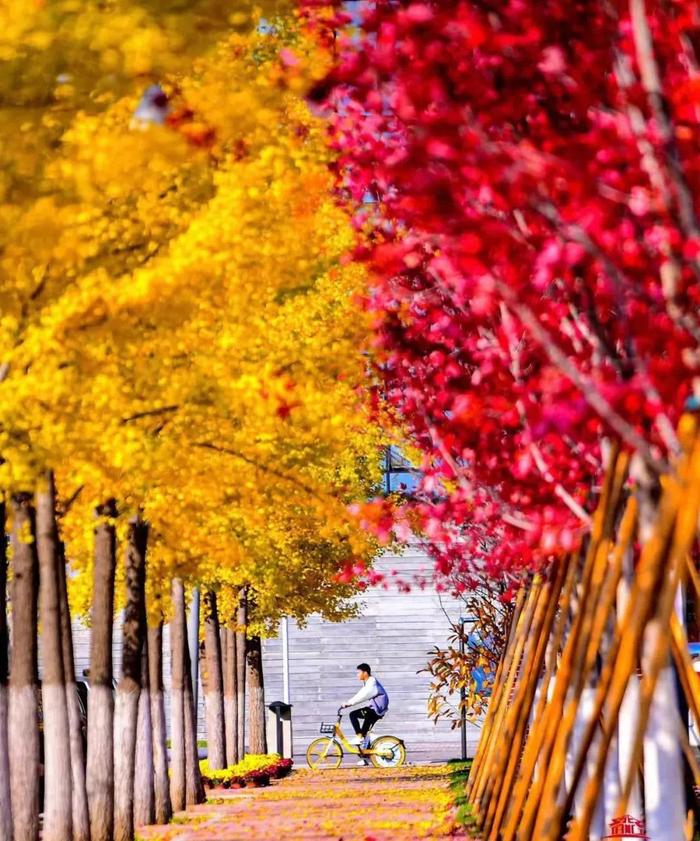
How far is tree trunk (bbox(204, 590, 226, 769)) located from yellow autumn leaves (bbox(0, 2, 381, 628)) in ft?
48.5

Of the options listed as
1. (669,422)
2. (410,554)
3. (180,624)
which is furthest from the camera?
(410,554)

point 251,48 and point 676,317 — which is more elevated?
point 251,48

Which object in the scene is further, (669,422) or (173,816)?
(173,816)

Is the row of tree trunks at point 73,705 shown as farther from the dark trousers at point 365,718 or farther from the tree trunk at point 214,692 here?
the dark trousers at point 365,718

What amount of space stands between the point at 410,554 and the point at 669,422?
128 feet

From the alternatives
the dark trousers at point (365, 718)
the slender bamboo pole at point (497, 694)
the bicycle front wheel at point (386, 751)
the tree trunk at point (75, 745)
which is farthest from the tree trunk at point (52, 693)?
the bicycle front wheel at point (386, 751)

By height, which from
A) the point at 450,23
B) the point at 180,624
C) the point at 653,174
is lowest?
the point at 180,624

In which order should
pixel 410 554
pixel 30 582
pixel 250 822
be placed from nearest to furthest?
1. pixel 30 582
2. pixel 250 822
3. pixel 410 554

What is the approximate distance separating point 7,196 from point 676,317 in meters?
6.15

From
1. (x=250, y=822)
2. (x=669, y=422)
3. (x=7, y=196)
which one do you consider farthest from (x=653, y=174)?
(x=250, y=822)

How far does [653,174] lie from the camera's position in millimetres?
6285

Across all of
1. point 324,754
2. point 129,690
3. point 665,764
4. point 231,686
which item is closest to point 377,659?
point 231,686

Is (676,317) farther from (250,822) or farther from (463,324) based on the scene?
(250,822)

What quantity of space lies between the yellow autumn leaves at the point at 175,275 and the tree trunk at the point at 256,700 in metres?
22.2
